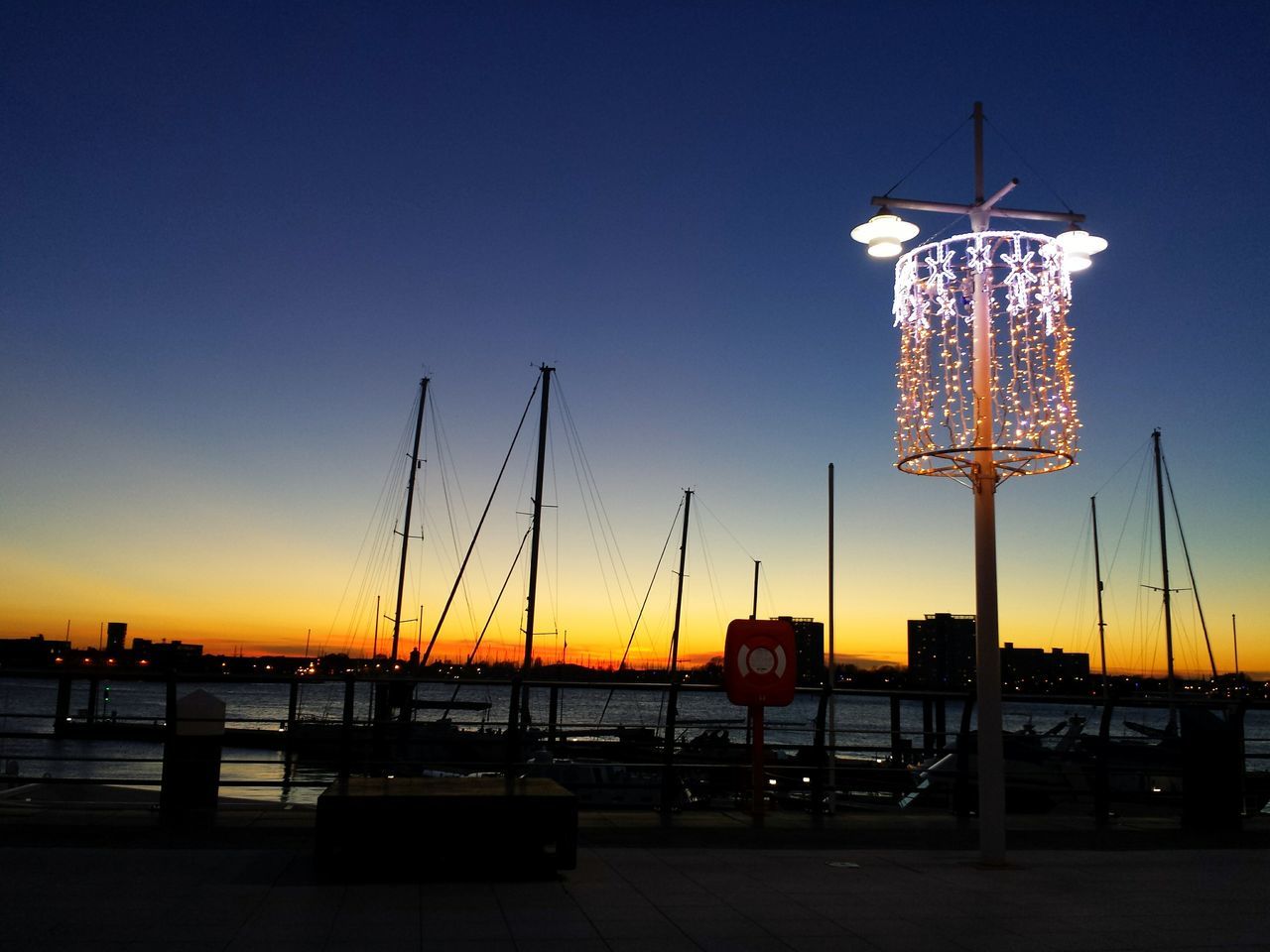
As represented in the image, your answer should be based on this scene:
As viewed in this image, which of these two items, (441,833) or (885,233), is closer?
(441,833)

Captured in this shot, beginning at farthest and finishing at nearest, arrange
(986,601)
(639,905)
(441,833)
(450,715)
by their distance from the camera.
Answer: (450,715) < (986,601) < (441,833) < (639,905)

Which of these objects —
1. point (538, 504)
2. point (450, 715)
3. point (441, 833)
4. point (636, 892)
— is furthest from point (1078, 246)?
point (450, 715)

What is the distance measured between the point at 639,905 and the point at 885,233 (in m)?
5.51

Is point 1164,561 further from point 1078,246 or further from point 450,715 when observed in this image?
point 450,715

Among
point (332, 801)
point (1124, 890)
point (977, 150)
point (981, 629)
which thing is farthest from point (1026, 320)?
point (332, 801)

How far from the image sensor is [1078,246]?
28.8ft

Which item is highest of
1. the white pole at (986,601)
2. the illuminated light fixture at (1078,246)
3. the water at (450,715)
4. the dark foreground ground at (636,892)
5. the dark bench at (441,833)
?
the illuminated light fixture at (1078,246)

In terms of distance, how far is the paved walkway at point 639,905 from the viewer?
568cm

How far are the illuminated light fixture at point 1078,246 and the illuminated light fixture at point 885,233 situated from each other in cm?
121

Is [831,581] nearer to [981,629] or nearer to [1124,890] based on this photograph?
[981,629]

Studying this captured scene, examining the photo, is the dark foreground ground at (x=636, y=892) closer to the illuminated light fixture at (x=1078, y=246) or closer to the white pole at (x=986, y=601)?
the white pole at (x=986, y=601)

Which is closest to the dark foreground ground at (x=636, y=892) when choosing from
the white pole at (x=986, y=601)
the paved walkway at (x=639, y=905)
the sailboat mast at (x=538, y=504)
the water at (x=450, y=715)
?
the paved walkway at (x=639, y=905)

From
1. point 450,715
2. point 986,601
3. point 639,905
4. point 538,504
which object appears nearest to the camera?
point 639,905

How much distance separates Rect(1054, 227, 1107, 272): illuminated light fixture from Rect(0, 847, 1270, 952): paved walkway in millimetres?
4856
